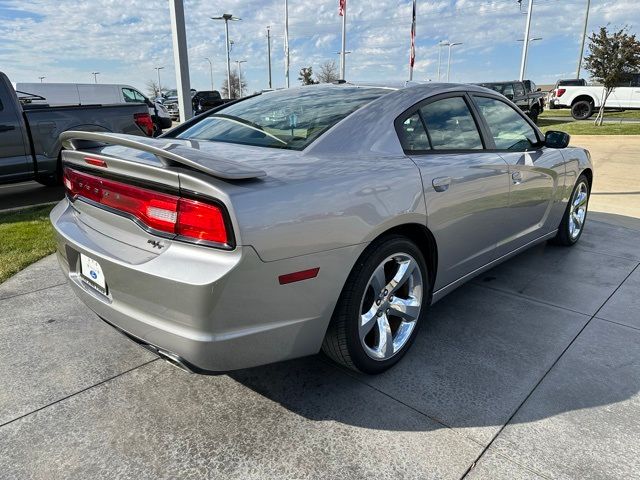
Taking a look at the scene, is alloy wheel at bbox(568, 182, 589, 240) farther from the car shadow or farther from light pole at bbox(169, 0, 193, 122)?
light pole at bbox(169, 0, 193, 122)

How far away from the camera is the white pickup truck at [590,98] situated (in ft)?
69.9

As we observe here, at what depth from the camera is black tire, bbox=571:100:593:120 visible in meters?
21.7

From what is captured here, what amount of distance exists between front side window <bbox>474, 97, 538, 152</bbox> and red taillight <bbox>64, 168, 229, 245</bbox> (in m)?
2.25

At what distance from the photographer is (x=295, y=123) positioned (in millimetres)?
2646

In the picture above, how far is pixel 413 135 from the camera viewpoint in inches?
105

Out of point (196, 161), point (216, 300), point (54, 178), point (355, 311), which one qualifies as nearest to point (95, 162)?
point (196, 161)

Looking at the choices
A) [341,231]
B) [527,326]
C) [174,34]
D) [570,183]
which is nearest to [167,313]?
[341,231]

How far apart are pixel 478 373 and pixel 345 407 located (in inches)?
31.0

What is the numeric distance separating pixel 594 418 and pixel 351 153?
1.70 m

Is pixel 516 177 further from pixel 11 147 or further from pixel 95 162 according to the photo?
pixel 11 147

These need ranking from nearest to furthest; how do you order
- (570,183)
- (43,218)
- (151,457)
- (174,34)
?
1. (151,457)
2. (570,183)
3. (43,218)
4. (174,34)

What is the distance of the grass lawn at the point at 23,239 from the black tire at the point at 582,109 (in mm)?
22689

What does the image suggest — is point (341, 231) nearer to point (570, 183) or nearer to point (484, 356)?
point (484, 356)

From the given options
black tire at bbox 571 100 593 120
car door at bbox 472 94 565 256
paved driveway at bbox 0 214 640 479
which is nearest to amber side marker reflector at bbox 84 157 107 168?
paved driveway at bbox 0 214 640 479
